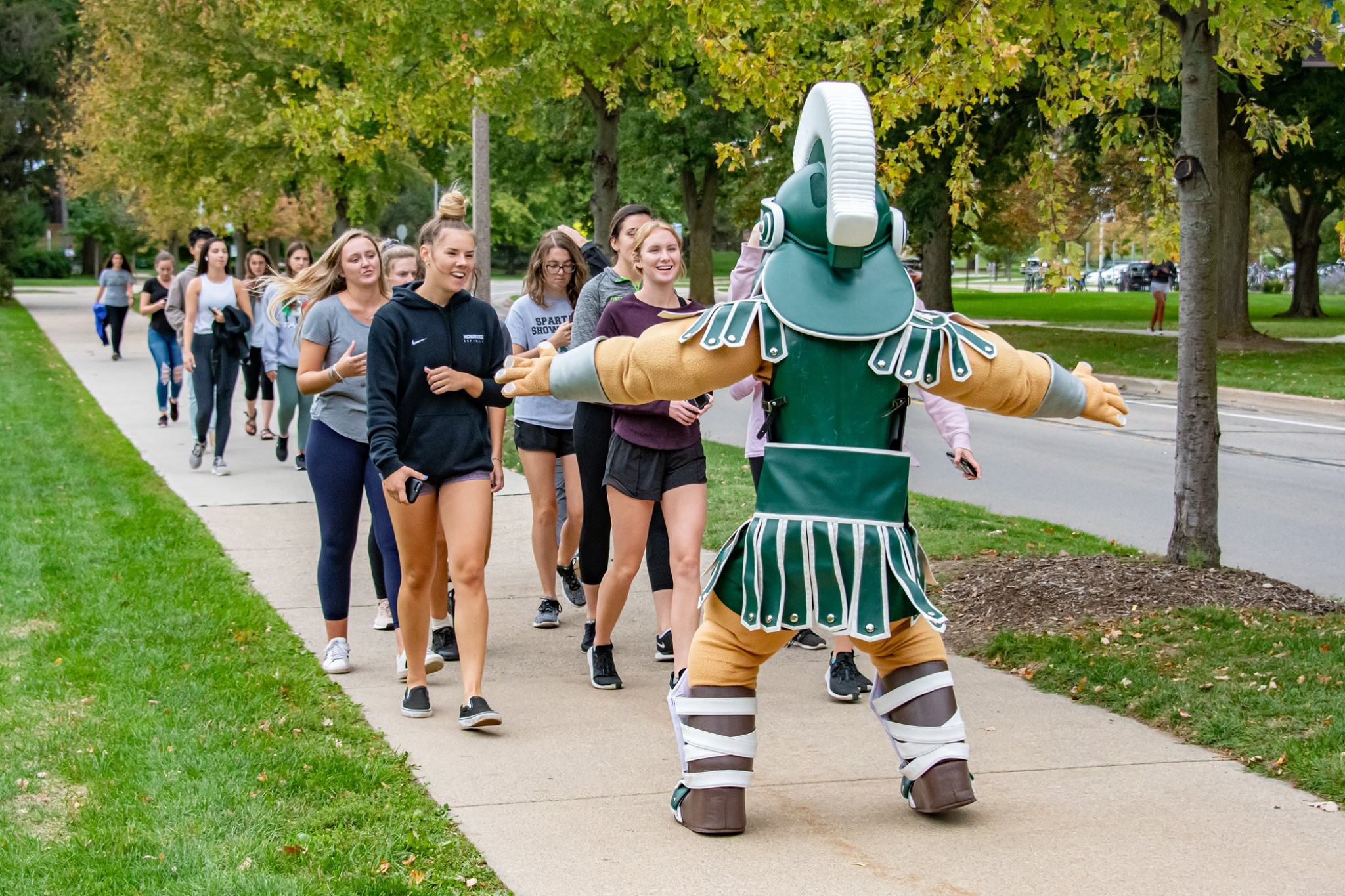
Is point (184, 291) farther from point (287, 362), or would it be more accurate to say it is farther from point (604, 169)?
point (604, 169)

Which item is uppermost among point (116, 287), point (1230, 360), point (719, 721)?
point (116, 287)

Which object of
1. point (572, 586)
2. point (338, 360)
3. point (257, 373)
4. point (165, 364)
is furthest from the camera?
point (165, 364)

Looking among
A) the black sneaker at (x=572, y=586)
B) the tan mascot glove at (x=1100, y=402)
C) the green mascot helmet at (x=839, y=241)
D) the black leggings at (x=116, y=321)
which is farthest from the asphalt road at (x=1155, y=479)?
the black leggings at (x=116, y=321)

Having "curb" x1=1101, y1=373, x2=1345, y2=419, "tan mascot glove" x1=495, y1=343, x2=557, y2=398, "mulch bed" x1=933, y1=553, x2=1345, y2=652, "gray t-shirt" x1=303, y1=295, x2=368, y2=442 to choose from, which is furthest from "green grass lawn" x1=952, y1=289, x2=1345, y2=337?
"tan mascot glove" x1=495, y1=343, x2=557, y2=398

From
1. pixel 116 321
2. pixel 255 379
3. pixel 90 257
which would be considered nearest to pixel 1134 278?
pixel 116 321

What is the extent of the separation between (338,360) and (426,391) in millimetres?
1074

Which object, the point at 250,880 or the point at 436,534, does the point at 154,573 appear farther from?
the point at 250,880

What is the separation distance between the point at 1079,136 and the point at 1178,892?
77.8 feet

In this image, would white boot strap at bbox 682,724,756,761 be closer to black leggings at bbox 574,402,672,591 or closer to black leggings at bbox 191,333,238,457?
black leggings at bbox 574,402,672,591

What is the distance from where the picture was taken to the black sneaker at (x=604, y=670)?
5984 millimetres

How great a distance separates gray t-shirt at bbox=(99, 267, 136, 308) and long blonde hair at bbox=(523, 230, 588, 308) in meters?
17.5

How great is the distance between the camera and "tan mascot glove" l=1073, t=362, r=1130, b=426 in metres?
4.51

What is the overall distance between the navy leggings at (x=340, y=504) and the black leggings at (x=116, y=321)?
62.2 ft

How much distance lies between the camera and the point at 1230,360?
2155cm
